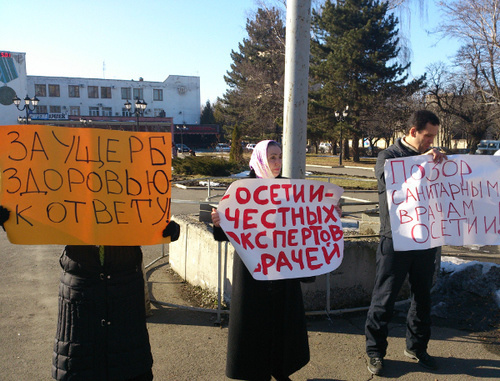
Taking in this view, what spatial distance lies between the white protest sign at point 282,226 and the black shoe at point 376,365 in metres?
1.03

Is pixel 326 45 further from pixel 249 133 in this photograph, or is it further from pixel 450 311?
pixel 450 311

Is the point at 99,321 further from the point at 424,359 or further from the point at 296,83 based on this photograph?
the point at 296,83

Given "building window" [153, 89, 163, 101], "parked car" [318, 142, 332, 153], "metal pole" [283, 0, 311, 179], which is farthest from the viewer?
"building window" [153, 89, 163, 101]

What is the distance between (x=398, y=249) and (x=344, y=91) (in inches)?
1437

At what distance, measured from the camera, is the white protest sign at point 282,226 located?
3164 millimetres

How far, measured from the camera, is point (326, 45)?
40.1 meters

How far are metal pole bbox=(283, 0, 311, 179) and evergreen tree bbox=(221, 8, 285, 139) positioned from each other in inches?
1463

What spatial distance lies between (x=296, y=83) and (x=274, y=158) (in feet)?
6.06

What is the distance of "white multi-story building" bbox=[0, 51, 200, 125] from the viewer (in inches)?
2936

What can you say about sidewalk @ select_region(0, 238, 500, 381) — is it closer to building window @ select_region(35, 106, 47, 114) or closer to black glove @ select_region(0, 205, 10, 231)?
black glove @ select_region(0, 205, 10, 231)

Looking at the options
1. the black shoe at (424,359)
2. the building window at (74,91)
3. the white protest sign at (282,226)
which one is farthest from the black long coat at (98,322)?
the building window at (74,91)

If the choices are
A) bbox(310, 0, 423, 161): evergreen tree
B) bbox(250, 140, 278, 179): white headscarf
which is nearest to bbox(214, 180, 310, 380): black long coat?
bbox(250, 140, 278, 179): white headscarf

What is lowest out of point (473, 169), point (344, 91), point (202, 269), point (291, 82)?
point (202, 269)

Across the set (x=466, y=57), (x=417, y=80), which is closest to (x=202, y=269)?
(x=466, y=57)
